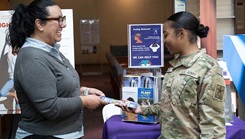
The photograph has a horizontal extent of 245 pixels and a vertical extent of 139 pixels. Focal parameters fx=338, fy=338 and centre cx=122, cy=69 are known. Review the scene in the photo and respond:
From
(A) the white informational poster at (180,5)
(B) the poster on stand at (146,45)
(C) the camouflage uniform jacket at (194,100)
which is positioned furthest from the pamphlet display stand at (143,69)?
(A) the white informational poster at (180,5)

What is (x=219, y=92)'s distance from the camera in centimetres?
155

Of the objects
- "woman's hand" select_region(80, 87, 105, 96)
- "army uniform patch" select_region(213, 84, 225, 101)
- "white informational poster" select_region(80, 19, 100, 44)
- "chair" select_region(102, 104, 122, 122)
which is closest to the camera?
"army uniform patch" select_region(213, 84, 225, 101)

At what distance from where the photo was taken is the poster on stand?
2.27 m

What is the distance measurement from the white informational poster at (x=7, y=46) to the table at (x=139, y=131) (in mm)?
1029

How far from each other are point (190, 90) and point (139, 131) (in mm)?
584

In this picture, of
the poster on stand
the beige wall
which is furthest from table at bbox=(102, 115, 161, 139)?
the beige wall

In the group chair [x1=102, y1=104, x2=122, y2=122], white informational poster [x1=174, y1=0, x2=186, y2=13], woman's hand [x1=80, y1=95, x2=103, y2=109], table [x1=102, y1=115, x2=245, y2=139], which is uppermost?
white informational poster [x1=174, y1=0, x2=186, y2=13]

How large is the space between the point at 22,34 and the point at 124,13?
383 inches

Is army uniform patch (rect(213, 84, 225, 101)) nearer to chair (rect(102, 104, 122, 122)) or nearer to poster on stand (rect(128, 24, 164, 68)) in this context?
poster on stand (rect(128, 24, 164, 68))

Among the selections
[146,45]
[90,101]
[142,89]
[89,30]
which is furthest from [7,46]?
[89,30]

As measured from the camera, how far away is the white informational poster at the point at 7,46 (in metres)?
2.98

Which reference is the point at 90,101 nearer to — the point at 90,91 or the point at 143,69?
the point at 90,91

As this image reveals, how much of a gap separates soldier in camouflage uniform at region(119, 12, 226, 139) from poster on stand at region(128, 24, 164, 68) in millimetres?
514

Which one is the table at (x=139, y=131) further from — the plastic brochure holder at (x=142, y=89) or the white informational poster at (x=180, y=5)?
the white informational poster at (x=180, y=5)
